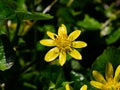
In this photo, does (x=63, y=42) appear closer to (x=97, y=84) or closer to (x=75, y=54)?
(x=75, y=54)

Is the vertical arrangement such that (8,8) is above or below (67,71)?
above

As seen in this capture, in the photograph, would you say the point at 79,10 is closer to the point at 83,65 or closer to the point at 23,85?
the point at 83,65

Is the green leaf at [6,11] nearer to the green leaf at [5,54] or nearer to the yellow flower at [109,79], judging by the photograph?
the green leaf at [5,54]

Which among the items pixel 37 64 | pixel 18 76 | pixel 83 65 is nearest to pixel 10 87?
pixel 18 76

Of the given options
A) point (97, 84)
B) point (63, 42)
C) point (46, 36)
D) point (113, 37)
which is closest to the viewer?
point (97, 84)

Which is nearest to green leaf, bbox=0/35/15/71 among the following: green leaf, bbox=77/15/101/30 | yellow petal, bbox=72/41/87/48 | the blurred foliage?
the blurred foliage

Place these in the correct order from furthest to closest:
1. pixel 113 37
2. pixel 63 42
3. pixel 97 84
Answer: pixel 113 37, pixel 63 42, pixel 97 84

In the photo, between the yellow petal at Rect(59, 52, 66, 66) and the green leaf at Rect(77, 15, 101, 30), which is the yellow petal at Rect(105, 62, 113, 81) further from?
the green leaf at Rect(77, 15, 101, 30)

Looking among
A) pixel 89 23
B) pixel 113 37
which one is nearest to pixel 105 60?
pixel 113 37
